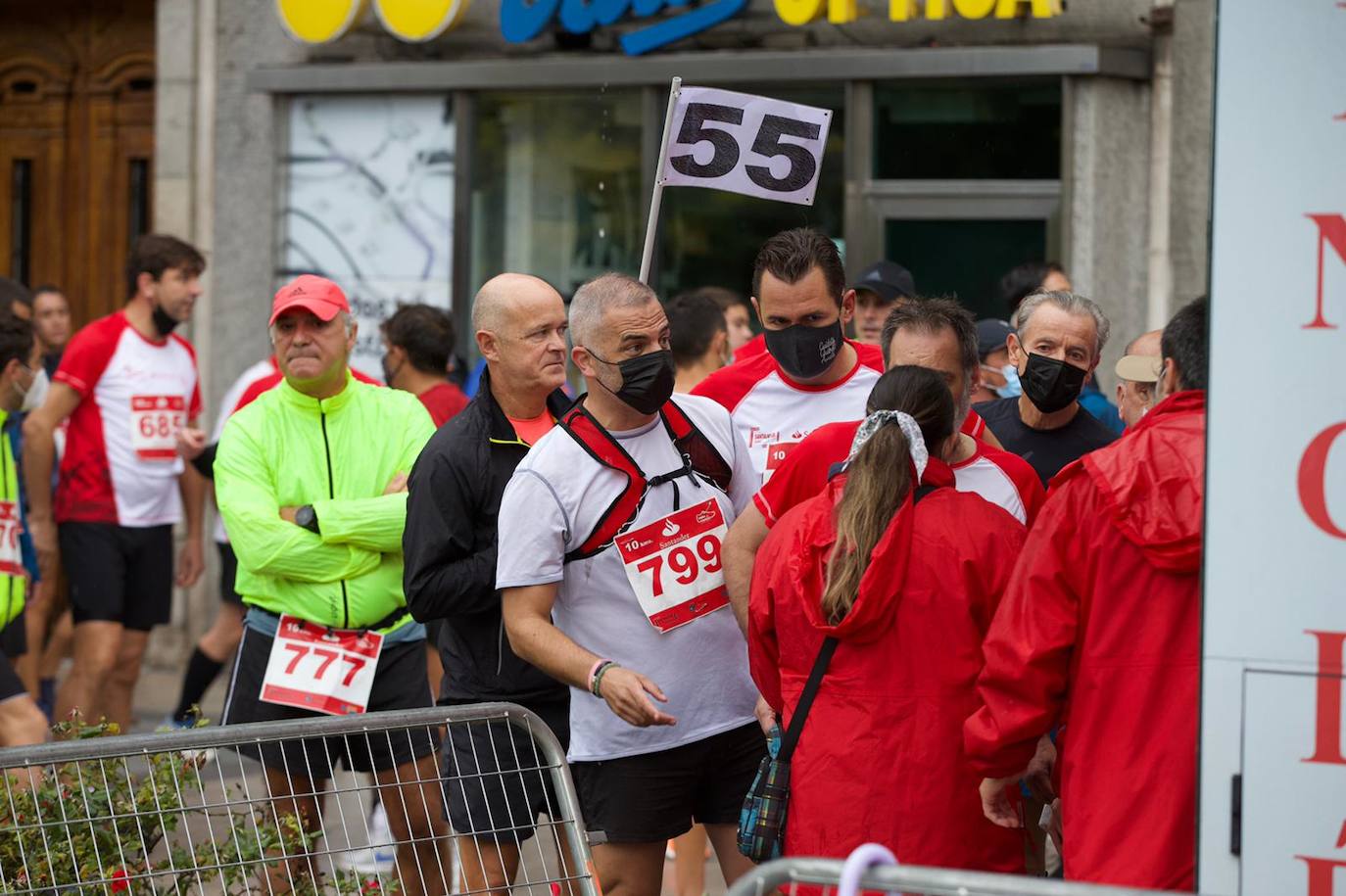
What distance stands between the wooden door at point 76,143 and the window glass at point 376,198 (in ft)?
4.87

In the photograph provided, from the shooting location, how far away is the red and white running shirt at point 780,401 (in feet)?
16.2

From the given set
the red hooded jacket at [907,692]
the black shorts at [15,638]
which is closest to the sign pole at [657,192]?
the red hooded jacket at [907,692]

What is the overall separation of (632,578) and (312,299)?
1.61 meters

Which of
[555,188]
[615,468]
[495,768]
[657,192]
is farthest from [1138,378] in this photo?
[555,188]

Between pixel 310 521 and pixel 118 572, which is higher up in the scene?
pixel 310 521

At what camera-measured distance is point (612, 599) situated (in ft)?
14.4

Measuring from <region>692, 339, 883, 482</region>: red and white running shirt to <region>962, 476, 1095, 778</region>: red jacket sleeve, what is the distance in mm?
1428

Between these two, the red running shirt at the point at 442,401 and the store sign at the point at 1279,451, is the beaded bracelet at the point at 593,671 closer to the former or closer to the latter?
the store sign at the point at 1279,451

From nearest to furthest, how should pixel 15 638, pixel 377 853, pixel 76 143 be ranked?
pixel 15 638 < pixel 377 853 < pixel 76 143

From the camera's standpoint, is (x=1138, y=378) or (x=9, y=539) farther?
(x=9, y=539)

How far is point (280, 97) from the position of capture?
11141 mm

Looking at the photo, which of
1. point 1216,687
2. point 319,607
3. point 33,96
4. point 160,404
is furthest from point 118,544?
point 1216,687

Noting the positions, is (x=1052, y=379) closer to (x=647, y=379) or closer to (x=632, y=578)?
(x=647, y=379)

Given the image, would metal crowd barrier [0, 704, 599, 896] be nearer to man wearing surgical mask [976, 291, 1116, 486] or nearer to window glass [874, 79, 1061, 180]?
man wearing surgical mask [976, 291, 1116, 486]
